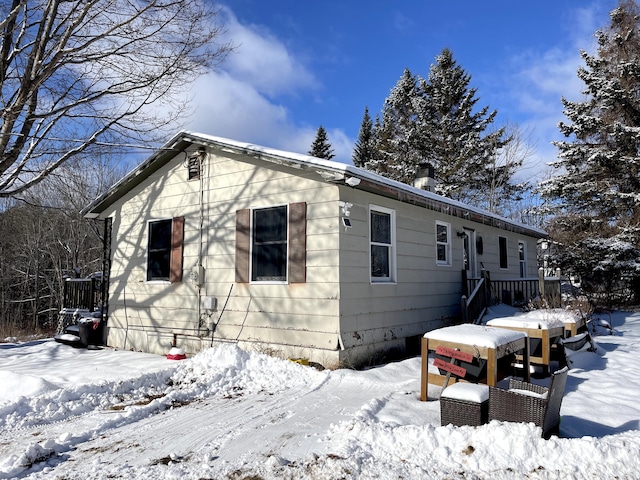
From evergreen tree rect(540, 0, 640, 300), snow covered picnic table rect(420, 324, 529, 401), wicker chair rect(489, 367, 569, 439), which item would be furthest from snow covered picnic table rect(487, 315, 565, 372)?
evergreen tree rect(540, 0, 640, 300)

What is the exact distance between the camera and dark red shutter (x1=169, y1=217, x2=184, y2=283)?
28.4ft

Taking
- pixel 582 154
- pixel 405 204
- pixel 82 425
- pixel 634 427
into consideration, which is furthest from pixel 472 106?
pixel 82 425

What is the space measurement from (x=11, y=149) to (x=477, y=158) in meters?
21.0

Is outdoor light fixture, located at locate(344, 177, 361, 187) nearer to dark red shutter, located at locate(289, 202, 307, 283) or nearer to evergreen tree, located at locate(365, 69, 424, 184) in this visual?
dark red shutter, located at locate(289, 202, 307, 283)

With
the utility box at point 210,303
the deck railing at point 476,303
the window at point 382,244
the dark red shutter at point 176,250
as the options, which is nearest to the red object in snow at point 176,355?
the utility box at point 210,303

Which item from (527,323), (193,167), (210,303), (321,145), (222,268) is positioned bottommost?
(527,323)

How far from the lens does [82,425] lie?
432 centimetres

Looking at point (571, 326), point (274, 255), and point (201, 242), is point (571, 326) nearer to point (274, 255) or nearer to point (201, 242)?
point (274, 255)

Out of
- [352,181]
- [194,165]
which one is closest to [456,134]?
[194,165]

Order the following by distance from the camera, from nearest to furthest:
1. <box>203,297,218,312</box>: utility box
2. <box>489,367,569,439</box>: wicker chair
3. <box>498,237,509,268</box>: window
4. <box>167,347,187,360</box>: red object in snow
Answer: <box>489,367,569,439</box>: wicker chair
<box>167,347,187,360</box>: red object in snow
<box>203,297,218,312</box>: utility box
<box>498,237,509,268</box>: window

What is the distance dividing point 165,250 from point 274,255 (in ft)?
9.90

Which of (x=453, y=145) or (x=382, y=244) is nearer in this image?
(x=382, y=244)

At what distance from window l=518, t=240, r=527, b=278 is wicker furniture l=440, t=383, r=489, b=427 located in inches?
450

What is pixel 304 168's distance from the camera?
6750 mm
